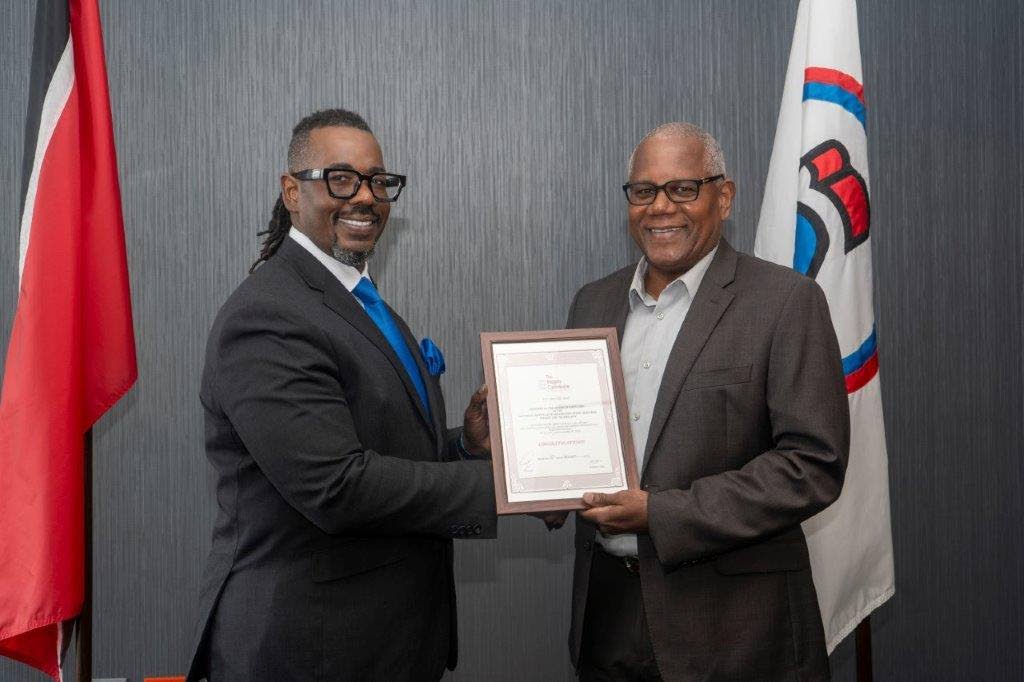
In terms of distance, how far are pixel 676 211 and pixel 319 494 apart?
3.41 feet

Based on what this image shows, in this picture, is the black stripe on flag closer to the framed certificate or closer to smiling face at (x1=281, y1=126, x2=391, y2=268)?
smiling face at (x1=281, y1=126, x2=391, y2=268)

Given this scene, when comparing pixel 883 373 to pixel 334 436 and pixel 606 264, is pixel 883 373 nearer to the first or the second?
pixel 606 264

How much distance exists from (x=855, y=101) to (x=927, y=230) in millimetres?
716

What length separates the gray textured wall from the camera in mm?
2826

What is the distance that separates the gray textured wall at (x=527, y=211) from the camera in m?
2.83

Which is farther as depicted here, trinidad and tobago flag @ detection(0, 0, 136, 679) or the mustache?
trinidad and tobago flag @ detection(0, 0, 136, 679)

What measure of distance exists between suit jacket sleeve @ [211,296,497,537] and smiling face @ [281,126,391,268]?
290 millimetres

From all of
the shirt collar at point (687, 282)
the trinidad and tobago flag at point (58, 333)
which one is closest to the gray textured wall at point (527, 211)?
the trinidad and tobago flag at point (58, 333)

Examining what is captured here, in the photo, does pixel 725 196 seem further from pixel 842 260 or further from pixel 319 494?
pixel 319 494

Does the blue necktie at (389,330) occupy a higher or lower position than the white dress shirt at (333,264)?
lower

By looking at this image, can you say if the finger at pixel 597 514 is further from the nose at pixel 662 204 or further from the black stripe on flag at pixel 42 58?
the black stripe on flag at pixel 42 58

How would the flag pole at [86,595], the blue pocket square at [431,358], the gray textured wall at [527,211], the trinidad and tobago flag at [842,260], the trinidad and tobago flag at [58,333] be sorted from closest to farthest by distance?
the blue pocket square at [431,358] → the trinidad and tobago flag at [58,333] → the flag pole at [86,595] → the trinidad and tobago flag at [842,260] → the gray textured wall at [527,211]

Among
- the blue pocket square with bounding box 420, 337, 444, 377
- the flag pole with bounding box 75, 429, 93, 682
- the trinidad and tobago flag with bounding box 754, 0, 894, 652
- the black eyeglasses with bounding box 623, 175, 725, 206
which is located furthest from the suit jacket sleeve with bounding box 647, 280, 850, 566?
the flag pole with bounding box 75, 429, 93, 682

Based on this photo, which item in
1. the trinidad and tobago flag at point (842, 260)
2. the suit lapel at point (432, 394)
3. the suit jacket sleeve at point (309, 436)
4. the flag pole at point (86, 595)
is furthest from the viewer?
the trinidad and tobago flag at point (842, 260)
